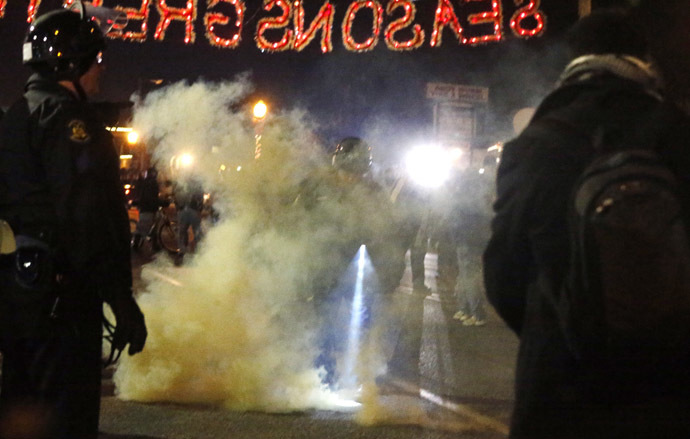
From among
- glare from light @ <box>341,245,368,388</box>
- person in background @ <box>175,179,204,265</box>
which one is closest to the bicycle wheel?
person in background @ <box>175,179,204,265</box>

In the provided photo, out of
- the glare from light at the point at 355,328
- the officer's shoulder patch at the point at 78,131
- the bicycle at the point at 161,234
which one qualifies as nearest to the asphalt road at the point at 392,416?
the glare from light at the point at 355,328

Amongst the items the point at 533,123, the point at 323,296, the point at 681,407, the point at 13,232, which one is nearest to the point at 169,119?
the point at 323,296

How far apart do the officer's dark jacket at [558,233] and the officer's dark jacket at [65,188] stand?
147 cm

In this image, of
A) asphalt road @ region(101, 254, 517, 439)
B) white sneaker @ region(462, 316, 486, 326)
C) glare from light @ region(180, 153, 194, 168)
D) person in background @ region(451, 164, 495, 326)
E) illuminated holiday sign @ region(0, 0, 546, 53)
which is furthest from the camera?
person in background @ region(451, 164, 495, 326)

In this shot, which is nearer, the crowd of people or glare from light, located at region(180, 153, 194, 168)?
the crowd of people

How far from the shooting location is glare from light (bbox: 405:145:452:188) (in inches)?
392

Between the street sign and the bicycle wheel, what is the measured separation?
18.6ft

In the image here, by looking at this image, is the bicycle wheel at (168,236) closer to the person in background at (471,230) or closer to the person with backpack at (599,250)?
the person in background at (471,230)

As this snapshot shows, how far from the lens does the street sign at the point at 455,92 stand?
14.3 meters

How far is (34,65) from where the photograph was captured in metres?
3.01

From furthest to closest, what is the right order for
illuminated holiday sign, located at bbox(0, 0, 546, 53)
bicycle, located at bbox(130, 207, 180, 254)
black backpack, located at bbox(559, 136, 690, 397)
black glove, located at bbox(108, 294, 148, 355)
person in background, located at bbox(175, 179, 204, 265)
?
bicycle, located at bbox(130, 207, 180, 254)
person in background, located at bbox(175, 179, 204, 265)
illuminated holiday sign, located at bbox(0, 0, 546, 53)
black glove, located at bbox(108, 294, 148, 355)
black backpack, located at bbox(559, 136, 690, 397)

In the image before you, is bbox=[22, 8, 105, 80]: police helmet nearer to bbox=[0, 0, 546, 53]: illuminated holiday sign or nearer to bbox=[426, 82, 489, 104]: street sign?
bbox=[0, 0, 546, 53]: illuminated holiday sign

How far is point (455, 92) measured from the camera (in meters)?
14.6

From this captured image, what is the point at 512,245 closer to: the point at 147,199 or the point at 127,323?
the point at 127,323
